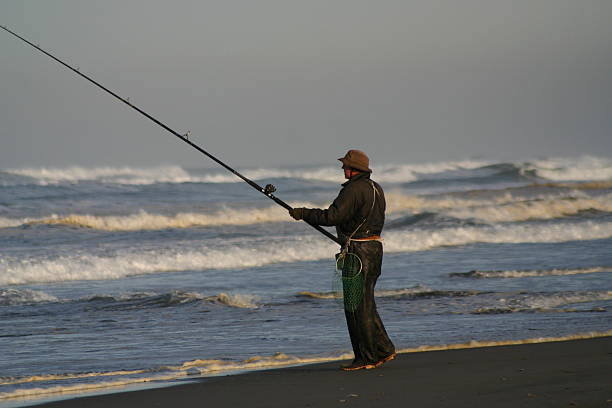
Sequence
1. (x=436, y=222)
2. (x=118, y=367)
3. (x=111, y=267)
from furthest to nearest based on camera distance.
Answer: (x=436, y=222) < (x=111, y=267) < (x=118, y=367)

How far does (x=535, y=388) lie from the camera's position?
18.5ft

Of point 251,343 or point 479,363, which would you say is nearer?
point 479,363

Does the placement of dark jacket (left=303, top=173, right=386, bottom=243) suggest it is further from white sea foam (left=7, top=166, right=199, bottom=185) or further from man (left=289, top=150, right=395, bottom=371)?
white sea foam (left=7, top=166, right=199, bottom=185)

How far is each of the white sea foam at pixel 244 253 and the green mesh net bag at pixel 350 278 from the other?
859 cm

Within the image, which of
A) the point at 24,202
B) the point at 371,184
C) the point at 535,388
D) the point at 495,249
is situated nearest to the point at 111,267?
the point at 495,249

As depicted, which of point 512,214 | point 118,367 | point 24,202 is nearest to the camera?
point 118,367

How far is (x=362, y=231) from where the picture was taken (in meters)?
6.46

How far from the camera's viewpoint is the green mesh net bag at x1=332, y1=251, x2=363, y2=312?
647 cm

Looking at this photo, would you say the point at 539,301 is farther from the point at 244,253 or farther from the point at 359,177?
the point at 244,253

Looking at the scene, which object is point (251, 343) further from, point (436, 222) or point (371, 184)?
point (436, 222)

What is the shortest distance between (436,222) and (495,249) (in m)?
5.58

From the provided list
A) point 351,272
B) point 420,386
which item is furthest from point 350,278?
point 420,386

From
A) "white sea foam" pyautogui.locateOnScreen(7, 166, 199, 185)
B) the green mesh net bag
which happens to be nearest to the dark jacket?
the green mesh net bag

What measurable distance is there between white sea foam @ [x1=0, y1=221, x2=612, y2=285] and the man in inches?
337
